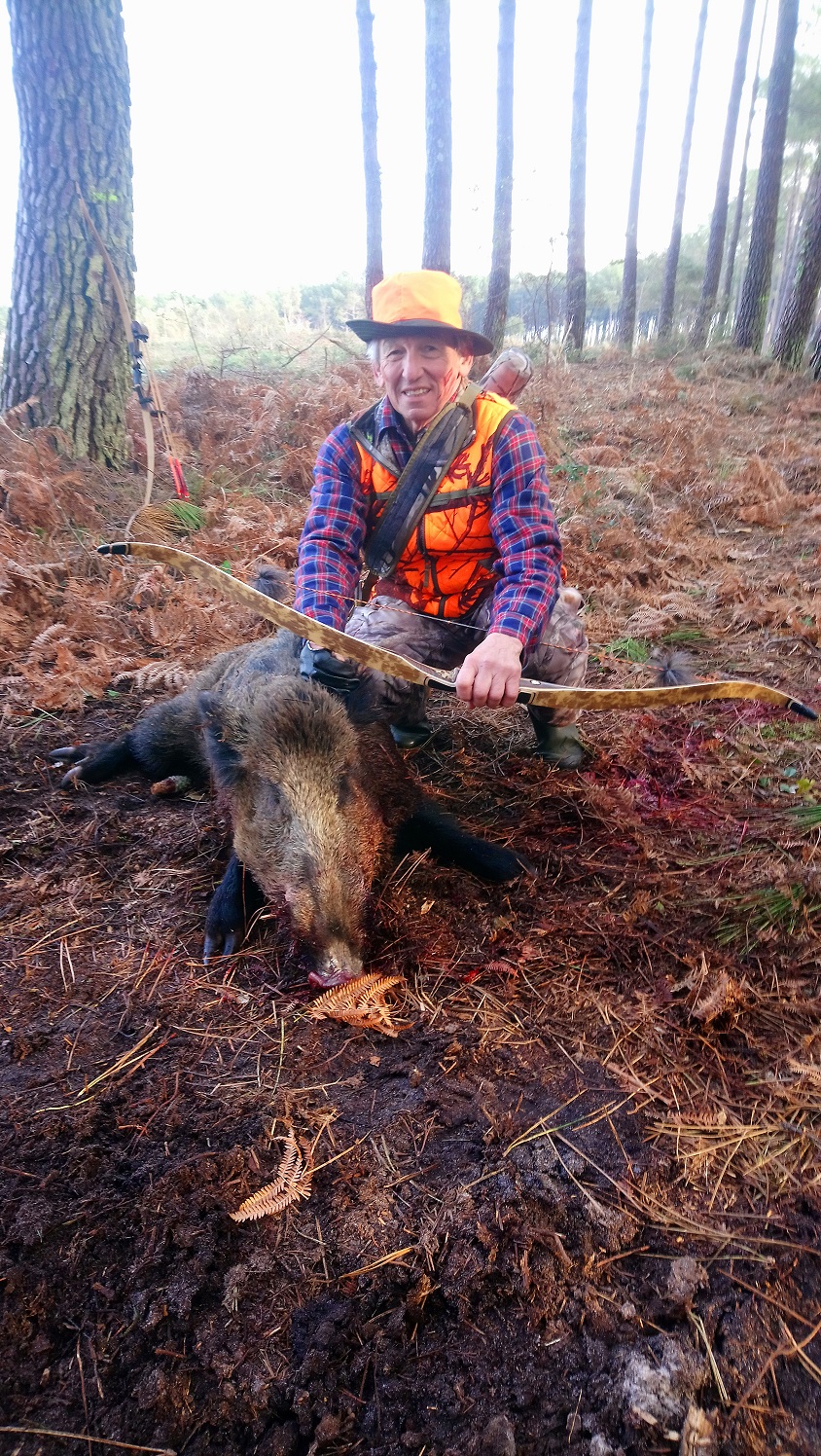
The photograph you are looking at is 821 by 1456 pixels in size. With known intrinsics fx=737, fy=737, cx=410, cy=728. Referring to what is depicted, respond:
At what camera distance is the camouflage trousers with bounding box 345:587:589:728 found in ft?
12.7

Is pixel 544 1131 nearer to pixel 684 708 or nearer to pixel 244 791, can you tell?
pixel 244 791

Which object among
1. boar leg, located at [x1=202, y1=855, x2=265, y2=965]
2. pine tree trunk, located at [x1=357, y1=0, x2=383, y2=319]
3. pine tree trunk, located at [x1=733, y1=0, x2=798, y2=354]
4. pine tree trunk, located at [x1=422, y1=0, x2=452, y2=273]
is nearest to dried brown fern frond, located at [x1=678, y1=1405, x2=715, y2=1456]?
boar leg, located at [x1=202, y1=855, x2=265, y2=965]

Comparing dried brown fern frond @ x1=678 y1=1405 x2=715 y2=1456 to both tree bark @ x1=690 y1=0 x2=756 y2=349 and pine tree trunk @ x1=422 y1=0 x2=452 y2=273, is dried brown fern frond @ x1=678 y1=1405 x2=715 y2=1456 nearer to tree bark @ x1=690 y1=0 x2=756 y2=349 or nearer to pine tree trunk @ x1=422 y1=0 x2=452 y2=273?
pine tree trunk @ x1=422 y1=0 x2=452 y2=273

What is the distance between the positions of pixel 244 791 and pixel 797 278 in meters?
14.7

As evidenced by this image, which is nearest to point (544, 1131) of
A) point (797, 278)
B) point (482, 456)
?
point (482, 456)

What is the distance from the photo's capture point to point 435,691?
501 cm

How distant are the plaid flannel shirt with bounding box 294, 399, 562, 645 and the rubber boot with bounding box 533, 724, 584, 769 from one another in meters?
0.77

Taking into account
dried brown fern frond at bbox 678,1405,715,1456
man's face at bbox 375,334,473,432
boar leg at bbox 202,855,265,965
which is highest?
man's face at bbox 375,334,473,432

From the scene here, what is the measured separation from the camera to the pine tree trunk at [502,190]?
13320mm

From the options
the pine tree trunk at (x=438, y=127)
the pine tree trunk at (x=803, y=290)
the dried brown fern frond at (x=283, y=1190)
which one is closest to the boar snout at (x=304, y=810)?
the dried brown fern frond at (x=283, y=1190)

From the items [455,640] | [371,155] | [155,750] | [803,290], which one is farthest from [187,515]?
[371,155]

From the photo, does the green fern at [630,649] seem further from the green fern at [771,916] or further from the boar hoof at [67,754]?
the boar hoof at [67,754]

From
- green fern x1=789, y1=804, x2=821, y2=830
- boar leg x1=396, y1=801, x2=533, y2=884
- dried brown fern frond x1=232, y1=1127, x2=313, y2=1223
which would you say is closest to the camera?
dried brown fern frond x1=232, y1=1127, x2=313, y2=1223

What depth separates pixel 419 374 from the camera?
10.9 feet
